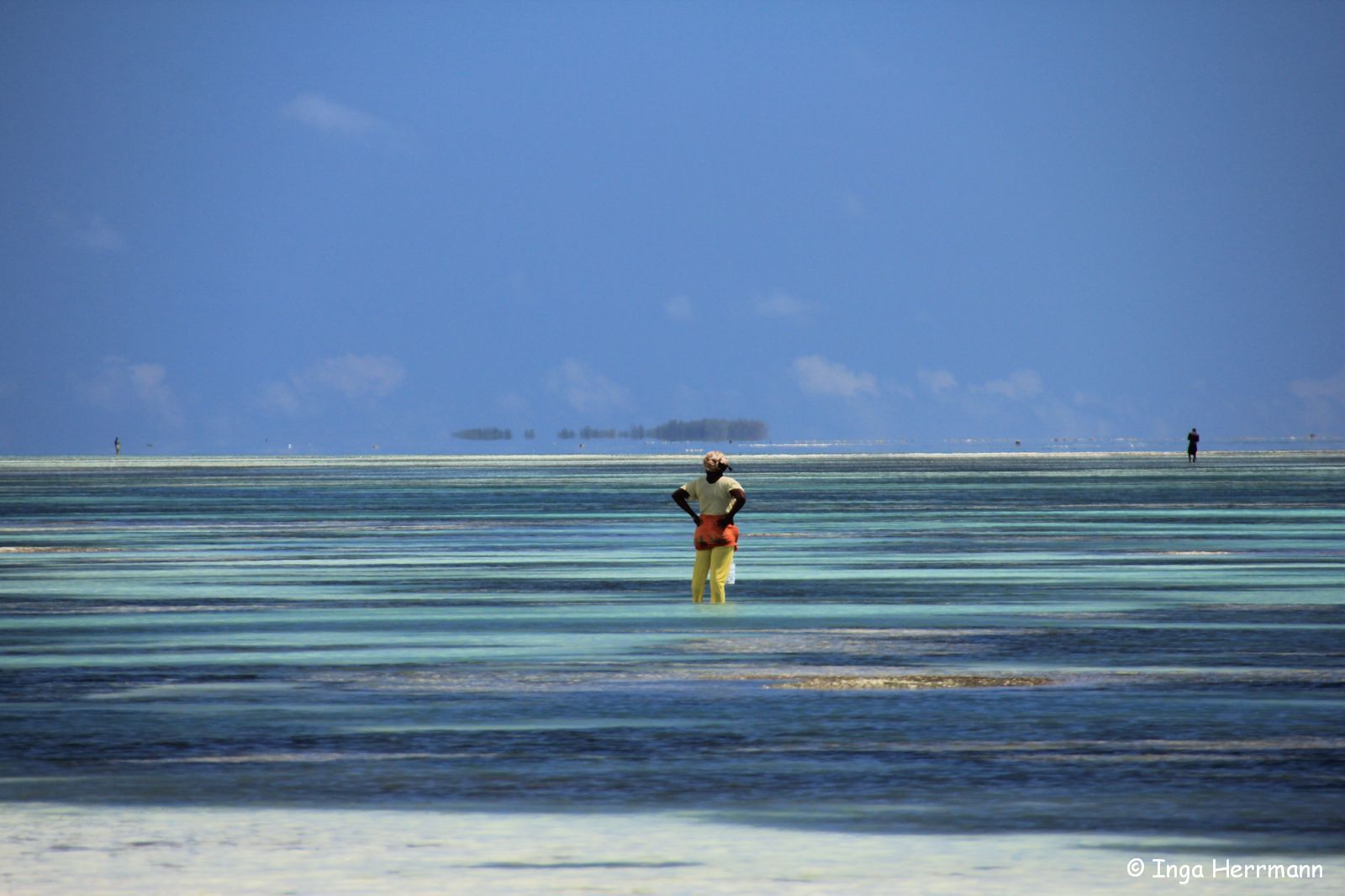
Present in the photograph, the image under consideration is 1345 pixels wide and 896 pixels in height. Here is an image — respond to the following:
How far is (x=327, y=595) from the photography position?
2431 cm

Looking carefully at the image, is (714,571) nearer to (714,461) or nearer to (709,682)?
(714,461)

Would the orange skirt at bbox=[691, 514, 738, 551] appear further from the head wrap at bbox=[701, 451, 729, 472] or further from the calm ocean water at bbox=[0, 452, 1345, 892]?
the calm ocean water at bbox=[0, 452, 1345, 892]

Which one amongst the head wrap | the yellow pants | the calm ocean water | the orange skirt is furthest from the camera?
the yellow pants

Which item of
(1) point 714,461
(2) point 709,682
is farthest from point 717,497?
(2) point 709,682

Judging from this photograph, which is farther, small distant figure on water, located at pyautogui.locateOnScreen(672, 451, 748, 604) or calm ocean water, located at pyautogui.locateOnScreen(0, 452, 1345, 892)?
small distant figure on water, located at pyautogui.locateOnScreen(672, 451, 748, 604)

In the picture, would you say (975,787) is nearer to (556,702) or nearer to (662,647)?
(556,702)

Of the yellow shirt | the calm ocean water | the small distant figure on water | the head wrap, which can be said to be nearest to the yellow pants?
the small distant figure on water

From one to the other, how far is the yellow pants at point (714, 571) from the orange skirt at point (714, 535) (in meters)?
0.07

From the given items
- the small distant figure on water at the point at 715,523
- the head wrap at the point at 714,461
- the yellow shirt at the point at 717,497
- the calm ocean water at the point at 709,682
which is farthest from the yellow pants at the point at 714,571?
the head wrap at the point at 714,461

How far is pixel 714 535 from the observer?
2231cm

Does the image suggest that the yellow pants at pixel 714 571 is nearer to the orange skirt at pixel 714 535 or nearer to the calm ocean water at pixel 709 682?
the orange skirt at pixel 714 535

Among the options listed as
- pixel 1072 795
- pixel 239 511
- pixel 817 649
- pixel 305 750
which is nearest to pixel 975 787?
pixel 1072 795

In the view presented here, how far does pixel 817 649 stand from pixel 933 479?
202 ft

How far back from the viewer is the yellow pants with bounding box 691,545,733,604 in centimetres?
2255
